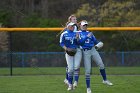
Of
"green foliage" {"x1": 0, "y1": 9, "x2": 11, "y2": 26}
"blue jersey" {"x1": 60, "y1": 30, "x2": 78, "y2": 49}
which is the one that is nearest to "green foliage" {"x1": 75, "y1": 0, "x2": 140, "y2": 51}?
"green foliage" {"x1": 0, "y1": 9, "x2": 11, "y2": 26}

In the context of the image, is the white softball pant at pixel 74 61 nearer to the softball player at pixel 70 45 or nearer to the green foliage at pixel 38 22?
the softball player at pixel 70 45

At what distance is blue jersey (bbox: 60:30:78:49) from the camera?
11945 mm

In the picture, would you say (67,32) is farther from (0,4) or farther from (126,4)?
(0,4)

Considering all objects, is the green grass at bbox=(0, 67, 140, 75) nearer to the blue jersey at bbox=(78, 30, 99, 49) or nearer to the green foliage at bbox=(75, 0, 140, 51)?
the blue jersey at bbox=(78, 30, 99, 49)

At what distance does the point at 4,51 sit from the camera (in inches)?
813

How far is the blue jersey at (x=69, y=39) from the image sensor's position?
1195cm

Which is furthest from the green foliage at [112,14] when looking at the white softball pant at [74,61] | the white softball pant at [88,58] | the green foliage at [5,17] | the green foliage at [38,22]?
the white softball pant at [74,61]

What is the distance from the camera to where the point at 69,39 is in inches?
472

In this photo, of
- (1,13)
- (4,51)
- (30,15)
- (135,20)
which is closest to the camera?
(4,51)

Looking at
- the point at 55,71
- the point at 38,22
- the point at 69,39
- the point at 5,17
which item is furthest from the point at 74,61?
the point at 38,22

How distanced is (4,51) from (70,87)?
30.6ft

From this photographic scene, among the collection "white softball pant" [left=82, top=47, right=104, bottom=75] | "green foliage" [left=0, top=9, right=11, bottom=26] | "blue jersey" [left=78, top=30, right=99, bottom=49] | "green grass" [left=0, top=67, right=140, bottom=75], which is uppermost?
"blue jersey" [left=78, top=30, right=99, bottom=49]

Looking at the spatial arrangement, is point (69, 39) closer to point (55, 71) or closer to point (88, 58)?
point (88, 58)

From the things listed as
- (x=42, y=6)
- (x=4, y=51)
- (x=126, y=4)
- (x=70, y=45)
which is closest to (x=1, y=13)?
(x=42, y=6)
